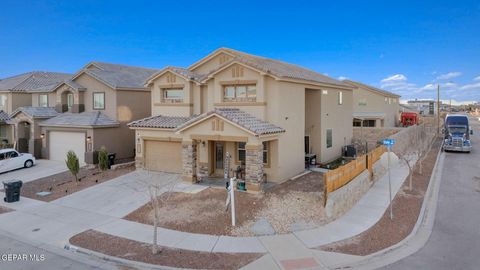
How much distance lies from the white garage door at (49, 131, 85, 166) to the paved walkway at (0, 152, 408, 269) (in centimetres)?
781

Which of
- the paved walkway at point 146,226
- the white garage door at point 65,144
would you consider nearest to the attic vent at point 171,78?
the paved walkway at point 146,226

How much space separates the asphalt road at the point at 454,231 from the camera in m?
9.67

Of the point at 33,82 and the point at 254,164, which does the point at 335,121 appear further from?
the point at 33,82

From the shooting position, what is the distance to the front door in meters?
19.6

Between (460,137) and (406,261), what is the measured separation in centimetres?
2719

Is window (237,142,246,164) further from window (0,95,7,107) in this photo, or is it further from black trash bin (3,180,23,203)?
window (0,95,7,107)

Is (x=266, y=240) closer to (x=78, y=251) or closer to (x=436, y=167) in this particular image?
(x=78, y=251)

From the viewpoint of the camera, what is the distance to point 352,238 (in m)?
11.4

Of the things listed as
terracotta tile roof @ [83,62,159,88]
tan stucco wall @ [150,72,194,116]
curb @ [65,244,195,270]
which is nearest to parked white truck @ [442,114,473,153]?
tan stucco wall @ [150,72,194,116]

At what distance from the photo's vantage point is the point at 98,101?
1046 inches

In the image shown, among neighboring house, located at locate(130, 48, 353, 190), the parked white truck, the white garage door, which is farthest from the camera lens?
the parked white truck

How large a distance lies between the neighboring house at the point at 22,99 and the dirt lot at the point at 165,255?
1972 centimetres

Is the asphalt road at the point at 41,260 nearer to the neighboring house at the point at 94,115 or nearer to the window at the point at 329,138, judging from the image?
the neighboring house at the point at 94,115

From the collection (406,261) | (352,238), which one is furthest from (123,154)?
(406,261)
